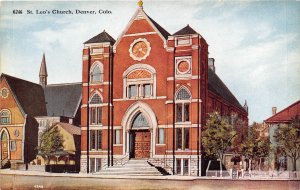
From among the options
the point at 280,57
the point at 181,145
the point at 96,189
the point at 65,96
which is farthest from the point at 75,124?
the point at 280,57

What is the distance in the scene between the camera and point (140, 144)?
9.59m

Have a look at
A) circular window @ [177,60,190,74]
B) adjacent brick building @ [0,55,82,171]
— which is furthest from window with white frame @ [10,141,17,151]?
circular window @ [177,60,190,74]

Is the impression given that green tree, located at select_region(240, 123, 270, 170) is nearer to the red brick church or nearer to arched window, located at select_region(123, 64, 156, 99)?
the red brick church

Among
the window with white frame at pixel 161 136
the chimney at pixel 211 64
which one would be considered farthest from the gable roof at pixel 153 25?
the window with white frame at pixel 161 136

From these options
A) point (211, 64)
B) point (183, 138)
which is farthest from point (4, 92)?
point (211, 64)

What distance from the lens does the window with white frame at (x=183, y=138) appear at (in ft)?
29.9

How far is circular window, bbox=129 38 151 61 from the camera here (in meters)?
9.26

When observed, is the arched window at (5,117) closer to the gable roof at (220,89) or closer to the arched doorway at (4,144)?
the arched doorway at (4,144)

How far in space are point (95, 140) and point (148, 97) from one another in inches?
47.3

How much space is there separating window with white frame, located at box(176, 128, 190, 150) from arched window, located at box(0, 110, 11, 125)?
117 inches

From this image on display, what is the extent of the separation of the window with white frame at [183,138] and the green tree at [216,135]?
30 cm

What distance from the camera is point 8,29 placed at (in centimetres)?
938

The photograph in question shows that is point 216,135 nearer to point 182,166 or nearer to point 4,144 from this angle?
point 182,166

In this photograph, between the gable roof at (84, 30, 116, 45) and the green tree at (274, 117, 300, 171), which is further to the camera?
the gable roof at (84, 30, 116, 45)
